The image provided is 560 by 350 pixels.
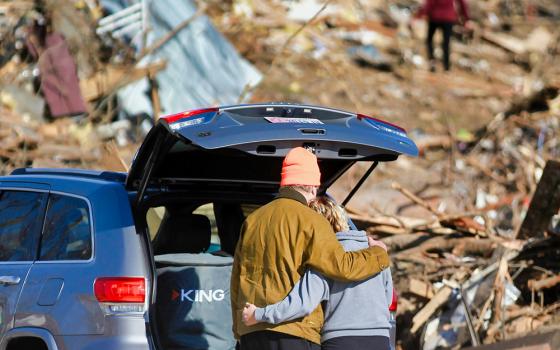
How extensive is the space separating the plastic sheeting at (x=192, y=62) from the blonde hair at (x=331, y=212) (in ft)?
31.8

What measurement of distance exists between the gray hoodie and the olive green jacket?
6 centimetres

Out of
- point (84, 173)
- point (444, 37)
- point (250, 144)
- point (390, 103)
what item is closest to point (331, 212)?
point (250, 144)

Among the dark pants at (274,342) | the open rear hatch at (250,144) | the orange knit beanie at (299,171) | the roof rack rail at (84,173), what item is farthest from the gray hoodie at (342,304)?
the roof rack rail at (84,173)

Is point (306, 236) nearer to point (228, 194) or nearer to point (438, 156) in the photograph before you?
point (228, 194)

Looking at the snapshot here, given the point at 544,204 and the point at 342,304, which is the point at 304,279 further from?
the point at 544,204

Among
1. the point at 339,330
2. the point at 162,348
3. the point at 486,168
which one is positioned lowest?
the point at 486,168

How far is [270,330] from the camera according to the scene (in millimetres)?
4773

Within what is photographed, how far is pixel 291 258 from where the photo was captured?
4738mm

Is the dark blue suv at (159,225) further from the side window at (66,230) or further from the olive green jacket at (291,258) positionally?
the olive green jacket at (291,258)

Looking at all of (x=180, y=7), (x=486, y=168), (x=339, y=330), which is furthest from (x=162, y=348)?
(x=180, y=7)

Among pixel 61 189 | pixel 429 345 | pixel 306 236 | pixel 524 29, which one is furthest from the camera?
pixel 524 29

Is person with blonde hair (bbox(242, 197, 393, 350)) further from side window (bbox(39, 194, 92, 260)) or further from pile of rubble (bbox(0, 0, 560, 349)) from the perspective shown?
pile of rubble (bbox(0, 0, 560, 349))

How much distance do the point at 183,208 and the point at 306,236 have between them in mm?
1603

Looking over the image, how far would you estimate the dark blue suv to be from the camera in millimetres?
5148
